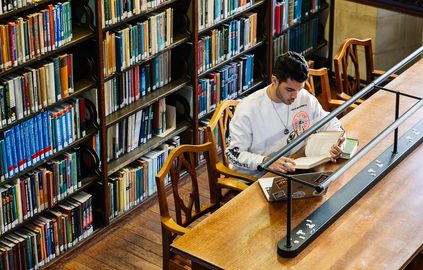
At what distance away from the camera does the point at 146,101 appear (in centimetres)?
420

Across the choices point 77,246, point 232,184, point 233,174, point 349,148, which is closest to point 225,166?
point 233,174

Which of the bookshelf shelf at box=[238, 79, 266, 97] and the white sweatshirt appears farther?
the bookshelf shelf at box=[238, 79, 266, 97]

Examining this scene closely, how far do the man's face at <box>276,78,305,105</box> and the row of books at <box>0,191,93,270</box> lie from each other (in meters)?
1.41

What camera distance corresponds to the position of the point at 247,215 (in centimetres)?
278

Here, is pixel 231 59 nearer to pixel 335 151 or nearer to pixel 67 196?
pixel 67 196

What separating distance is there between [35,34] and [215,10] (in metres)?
1.54

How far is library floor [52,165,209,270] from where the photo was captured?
3.94 m

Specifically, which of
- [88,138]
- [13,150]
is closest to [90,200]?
[88,138]

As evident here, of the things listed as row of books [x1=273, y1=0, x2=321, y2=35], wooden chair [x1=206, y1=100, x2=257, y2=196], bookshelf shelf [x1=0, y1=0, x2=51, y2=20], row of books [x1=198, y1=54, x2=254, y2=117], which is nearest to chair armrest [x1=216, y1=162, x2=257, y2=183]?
wooden chair [x1=206, y1=100, x2=257, y2=196]

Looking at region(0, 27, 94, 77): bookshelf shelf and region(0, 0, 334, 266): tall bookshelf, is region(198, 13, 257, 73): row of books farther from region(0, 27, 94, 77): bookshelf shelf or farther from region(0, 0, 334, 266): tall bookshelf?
region(0, 27, 94, 77): bookshelf shelf

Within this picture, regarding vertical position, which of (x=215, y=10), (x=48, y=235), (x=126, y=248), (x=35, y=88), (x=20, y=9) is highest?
(x=20, y=9)

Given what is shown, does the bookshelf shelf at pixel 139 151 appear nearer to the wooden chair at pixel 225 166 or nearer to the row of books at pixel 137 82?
the row of books at pixel 137 82

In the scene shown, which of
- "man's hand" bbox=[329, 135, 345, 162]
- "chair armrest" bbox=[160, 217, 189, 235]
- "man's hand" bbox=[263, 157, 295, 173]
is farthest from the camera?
"man's hand" bbox=[329, 135, 345, 162]

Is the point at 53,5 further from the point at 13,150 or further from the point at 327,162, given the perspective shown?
the point at 327,162
